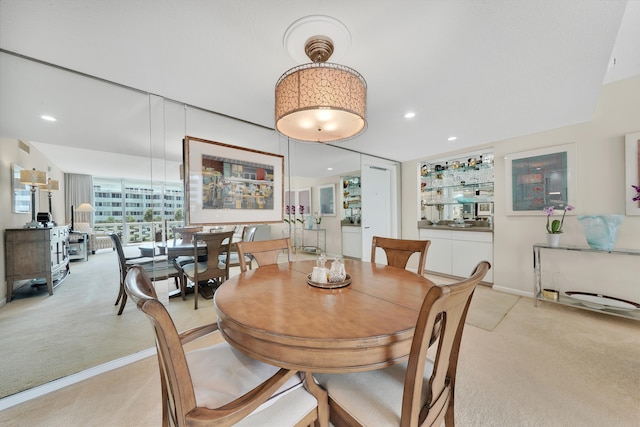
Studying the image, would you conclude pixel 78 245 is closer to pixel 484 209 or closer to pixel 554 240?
pixel 554 240

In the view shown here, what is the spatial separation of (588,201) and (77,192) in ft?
17.9

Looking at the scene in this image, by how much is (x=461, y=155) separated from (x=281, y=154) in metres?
3.10

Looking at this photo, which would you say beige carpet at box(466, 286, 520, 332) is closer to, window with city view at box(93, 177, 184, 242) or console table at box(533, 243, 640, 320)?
console table at box(533, 243, 640, 320)

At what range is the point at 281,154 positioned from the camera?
297 cm

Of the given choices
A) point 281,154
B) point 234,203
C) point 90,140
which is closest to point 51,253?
point 90,140

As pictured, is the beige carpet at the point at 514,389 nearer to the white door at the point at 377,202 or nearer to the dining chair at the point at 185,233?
the dining chair at the point at 185,233

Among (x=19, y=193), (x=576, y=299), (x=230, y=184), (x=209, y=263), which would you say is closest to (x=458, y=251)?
(x=576, y=299)

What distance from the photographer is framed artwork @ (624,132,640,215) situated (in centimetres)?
251

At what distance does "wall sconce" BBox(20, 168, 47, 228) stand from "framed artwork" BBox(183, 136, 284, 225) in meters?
0.98

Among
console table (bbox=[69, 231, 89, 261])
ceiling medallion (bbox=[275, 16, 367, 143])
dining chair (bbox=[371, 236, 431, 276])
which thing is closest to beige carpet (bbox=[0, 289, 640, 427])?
dining chair (bbox=[371, 236, 431, 276])

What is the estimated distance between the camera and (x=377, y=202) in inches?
176

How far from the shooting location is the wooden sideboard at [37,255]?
1.75 metres

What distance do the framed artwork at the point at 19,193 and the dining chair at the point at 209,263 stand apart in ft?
3.93

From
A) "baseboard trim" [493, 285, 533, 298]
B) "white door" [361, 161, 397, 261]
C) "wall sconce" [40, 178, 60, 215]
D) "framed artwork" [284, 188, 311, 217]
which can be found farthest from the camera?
"white door" [361, 161, 397, 261]
